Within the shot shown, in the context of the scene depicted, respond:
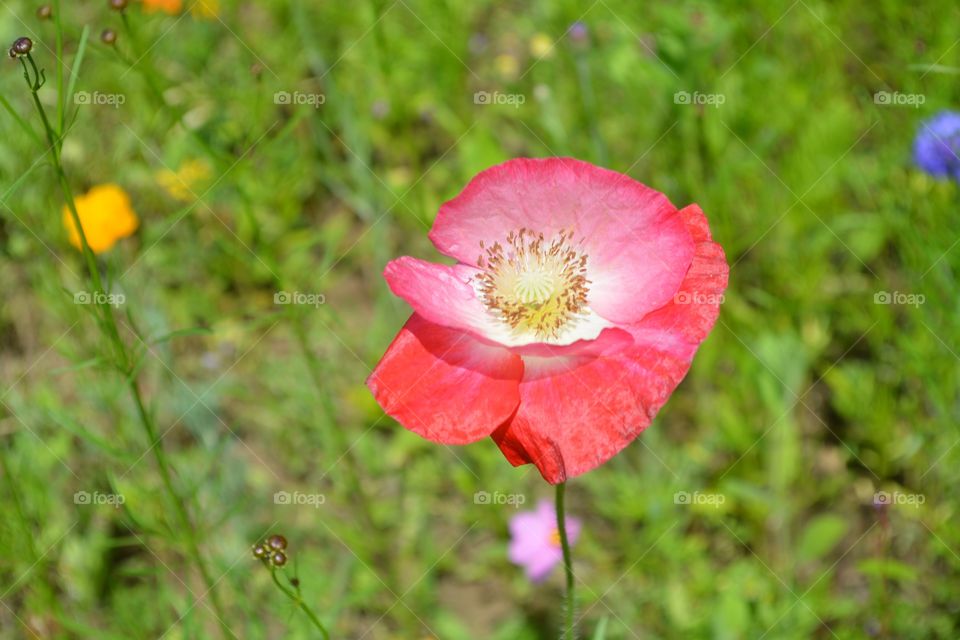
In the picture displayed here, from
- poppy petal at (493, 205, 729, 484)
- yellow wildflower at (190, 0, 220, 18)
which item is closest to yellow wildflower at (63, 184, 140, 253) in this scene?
yellow wildflower at (190, 0, 220, 18)

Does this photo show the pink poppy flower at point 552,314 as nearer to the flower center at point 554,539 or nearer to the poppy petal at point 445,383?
the poppy petal at point 445,383

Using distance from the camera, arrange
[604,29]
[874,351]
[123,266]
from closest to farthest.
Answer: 1. [874,351]
2. [123,266]
3. [604,29]

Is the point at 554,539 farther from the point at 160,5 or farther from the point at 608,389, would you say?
the point at 160,5

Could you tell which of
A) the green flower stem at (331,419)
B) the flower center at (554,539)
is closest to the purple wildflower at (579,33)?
the green flower stem at (331,419)

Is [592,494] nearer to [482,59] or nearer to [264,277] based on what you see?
[264,277]

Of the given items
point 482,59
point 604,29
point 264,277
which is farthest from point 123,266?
point 604,29

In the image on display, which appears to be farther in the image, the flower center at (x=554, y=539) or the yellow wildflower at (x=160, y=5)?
the yellow wildflower at (x=160, y=5)
